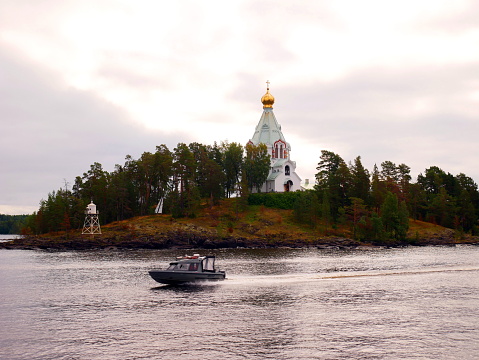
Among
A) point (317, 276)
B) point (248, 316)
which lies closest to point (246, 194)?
point (317, 276)

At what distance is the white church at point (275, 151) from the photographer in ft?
605

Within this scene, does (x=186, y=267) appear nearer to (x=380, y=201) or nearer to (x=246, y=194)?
(x=246, y=194)

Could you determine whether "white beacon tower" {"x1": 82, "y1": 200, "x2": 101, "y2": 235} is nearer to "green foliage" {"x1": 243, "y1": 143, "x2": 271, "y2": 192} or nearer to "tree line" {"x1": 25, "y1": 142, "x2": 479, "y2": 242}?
"tree line" {"x1": 25, "y1": 142, "x2": 479, "y2": 242}

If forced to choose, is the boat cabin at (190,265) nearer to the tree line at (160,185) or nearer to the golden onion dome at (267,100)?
the tree line at (160,185)

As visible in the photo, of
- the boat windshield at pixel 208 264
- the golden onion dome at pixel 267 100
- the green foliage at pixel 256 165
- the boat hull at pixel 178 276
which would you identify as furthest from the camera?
the golden onion dome at pixel 267 100

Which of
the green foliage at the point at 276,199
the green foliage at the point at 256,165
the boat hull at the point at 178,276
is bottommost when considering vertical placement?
the boat hull at the point at 178,276

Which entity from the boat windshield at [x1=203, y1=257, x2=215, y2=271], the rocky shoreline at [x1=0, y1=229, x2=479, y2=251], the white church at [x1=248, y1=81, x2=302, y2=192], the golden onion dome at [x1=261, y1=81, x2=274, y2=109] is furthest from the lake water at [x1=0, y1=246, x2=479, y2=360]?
the golden onion dome at [x1=261, y1=81, x2=274, y2=109]

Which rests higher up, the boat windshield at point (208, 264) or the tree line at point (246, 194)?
the tree line at point (246, 194)

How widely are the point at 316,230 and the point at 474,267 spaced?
242ft

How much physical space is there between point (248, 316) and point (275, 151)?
147 m

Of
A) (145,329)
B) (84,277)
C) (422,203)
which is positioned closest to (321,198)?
(422,203)

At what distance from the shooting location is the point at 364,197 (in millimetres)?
164000

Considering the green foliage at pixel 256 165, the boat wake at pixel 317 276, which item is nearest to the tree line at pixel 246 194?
the green foliage at pixel 256 165

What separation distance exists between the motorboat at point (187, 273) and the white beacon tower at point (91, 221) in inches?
3448
